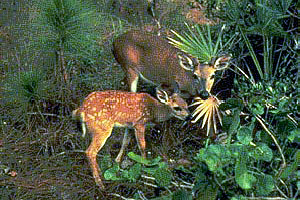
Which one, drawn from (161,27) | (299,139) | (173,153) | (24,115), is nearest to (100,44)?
(161,27)

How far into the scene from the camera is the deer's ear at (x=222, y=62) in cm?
499

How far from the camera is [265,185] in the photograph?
2.15 m

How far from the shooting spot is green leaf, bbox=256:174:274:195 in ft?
7.00

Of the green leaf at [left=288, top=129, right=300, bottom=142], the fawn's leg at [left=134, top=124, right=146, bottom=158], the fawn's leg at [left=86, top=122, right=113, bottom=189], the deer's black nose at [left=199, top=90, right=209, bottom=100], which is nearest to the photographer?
the green leaf at [left=288, top=129, right=300, bottom=142]

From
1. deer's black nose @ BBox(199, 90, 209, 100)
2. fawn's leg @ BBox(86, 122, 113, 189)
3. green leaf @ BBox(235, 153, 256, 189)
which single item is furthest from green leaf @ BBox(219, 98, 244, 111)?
deer's black nose @ BBox(199, 90, 209, 100)

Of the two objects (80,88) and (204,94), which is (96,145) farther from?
(80,88)

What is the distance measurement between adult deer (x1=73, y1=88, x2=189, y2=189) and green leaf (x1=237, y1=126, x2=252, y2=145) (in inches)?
81.4

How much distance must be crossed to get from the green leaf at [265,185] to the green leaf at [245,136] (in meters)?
0.24

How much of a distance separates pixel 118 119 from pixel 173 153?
0.70 meters

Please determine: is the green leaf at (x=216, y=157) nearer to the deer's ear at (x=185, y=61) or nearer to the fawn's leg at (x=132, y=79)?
the deer's ear at (x=185, y=61)

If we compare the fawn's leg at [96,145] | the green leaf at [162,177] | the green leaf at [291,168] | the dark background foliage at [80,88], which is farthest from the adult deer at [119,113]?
the green leaf at [291,168]

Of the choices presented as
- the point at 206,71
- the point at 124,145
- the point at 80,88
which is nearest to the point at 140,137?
the point at 124,145

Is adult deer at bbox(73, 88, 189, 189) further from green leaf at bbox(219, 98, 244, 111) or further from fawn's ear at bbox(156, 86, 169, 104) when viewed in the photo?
green leaf at bbox(219, 98, 244, 111)

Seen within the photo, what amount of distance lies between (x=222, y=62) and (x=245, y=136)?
2699mm
